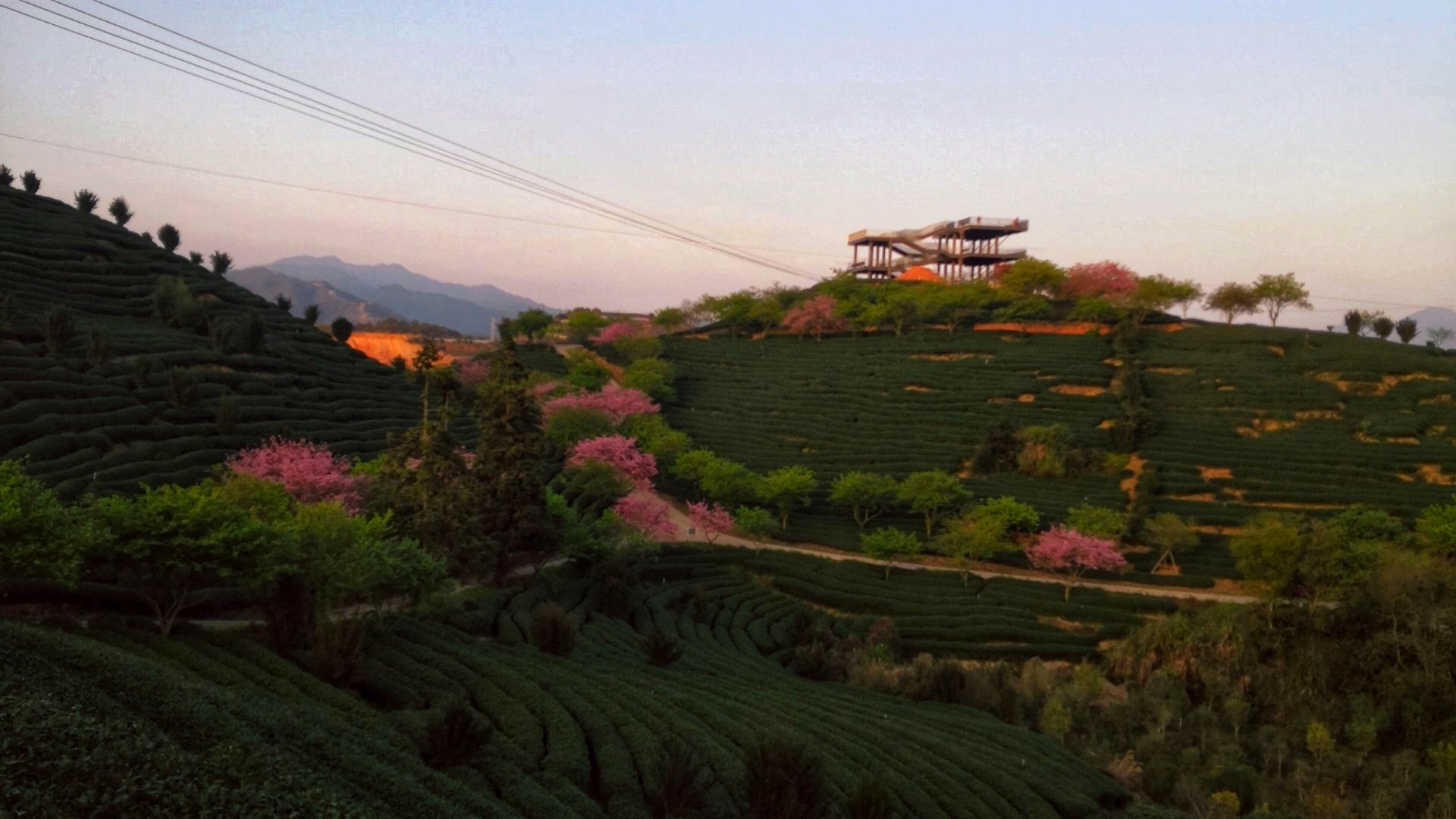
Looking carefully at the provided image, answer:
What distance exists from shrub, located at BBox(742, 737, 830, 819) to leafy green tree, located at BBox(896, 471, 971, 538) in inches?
1184

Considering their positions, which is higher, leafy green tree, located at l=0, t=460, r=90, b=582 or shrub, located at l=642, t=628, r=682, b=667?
leafy green tree, located at l=0, t=460, r=90, b=582

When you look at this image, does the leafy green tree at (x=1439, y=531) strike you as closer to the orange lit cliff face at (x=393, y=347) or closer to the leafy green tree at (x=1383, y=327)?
the leafy green tree at (x=1383, y=327)

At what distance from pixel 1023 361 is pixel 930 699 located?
46502 millimetres

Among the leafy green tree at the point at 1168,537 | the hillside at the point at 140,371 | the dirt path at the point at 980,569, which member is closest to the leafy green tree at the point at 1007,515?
the dirt path at the point at 980,569

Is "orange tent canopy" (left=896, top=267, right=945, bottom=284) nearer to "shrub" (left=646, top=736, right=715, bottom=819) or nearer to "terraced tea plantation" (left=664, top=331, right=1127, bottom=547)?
"terraced tea plantation" (left=664, top=331, right=1127, bottom=547)

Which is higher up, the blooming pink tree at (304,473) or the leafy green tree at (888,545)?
the blooming pink tree at (304,473)

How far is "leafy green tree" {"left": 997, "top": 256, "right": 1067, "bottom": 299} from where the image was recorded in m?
81.9

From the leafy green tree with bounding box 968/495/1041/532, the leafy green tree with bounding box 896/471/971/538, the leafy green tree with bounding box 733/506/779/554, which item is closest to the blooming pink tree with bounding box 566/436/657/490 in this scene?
the leafy green tree with bounding box 733/506/779/554

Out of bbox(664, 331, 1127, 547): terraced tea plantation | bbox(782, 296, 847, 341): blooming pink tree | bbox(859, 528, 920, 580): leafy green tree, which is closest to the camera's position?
bbox(859, 528, 920, 580): leafy green tree

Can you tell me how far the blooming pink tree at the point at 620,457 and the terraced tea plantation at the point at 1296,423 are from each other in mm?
26348

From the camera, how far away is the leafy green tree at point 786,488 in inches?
1697

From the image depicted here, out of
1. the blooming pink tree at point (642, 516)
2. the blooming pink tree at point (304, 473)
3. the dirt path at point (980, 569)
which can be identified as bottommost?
the dirt path at point (980, 569)

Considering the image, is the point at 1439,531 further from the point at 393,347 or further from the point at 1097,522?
the point at 393,347

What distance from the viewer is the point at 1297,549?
3053 centimetres
